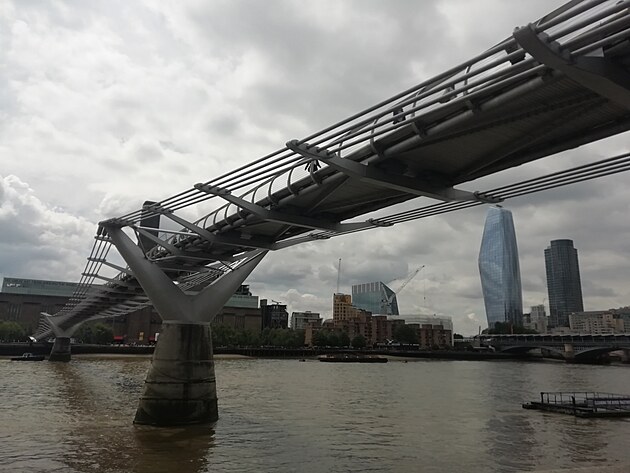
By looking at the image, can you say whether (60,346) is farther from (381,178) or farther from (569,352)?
(569,352)

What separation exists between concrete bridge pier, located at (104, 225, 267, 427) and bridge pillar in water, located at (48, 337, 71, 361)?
60.4m

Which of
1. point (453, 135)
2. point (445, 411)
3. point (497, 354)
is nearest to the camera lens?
point (453, 135)

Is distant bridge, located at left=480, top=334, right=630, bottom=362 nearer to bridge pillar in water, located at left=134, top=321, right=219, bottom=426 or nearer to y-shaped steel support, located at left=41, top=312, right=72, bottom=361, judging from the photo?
y-shaped steel support, located at left=41, top=312, right=72, bottom=361

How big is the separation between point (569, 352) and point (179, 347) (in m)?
114

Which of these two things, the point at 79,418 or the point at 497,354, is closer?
the point at 79,418

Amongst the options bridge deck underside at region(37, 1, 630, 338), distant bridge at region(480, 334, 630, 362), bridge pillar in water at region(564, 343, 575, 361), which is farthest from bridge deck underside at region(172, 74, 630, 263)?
bridge pillar in water at region(564, 343, 575, 361)

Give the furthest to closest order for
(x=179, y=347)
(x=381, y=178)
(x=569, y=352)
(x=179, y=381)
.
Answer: (x=569, y=352) < (x=179, y=347) < (x=179, y=381) < (x=381, y=178)

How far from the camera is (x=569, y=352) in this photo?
115 metres

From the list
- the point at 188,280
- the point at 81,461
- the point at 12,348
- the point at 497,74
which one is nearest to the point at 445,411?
the point at 188,280

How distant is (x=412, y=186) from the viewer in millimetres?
13219

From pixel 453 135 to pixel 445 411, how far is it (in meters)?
21.1

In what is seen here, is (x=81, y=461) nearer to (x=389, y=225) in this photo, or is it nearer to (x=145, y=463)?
(x=145, y=463)

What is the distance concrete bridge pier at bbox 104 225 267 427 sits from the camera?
2092cm

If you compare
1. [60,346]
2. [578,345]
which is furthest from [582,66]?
[578,345]
